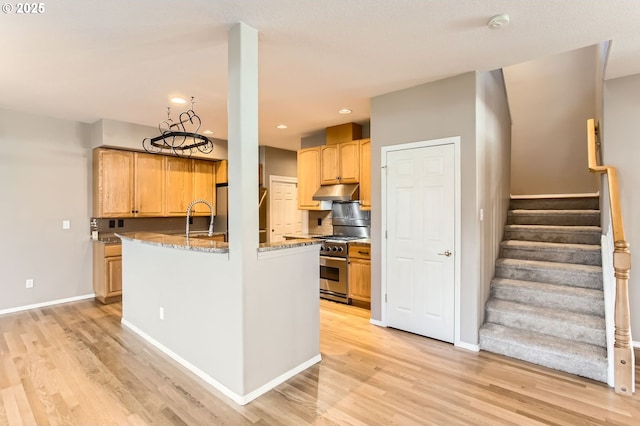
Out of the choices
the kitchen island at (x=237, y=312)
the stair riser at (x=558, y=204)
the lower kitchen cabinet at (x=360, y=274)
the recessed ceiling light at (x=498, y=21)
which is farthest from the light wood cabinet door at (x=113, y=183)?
the stair riser at (x=558, y=204)

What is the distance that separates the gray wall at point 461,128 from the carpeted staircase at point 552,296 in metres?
0.33

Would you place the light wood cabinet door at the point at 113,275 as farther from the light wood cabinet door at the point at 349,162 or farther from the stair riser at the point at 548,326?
the stair riser at the point at 548,326

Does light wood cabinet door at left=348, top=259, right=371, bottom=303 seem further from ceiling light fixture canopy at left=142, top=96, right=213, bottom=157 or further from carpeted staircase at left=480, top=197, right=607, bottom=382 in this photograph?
ceiling light fixture canopy at left=142, top=96, right=213, bottom=157

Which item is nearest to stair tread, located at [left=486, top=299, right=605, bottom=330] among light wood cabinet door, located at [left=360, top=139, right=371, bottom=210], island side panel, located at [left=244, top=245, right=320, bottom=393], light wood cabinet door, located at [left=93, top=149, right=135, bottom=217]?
island side panel, located at [left=244, top=245, right=320, bottom=393]

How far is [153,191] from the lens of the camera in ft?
17.7

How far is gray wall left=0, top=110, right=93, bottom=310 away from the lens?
4.37 m

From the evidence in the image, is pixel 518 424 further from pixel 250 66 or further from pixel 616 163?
pixel 250 66

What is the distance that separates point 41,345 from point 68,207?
2.28 metres

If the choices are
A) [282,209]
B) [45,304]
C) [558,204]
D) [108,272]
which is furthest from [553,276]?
[45,304]

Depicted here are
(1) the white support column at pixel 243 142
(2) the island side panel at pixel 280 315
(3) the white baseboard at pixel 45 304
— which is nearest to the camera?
(1) the white support column at pixel 243 142

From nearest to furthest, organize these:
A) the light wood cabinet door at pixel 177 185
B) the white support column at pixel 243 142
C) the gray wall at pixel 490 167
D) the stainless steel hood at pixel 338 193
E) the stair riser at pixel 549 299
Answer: the white support column at pixel 243 142
the stair riser at pixel 549 299
the gray wall at pixel 490 167
the stainless steel hood at pixel 338 193
the light wood cabinet door at pixel 177 185

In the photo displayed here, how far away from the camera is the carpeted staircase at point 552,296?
2828mm

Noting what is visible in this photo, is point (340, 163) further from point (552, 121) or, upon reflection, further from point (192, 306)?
point (552, 121)

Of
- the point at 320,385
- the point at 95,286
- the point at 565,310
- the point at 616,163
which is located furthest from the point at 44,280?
the point at 616,163
